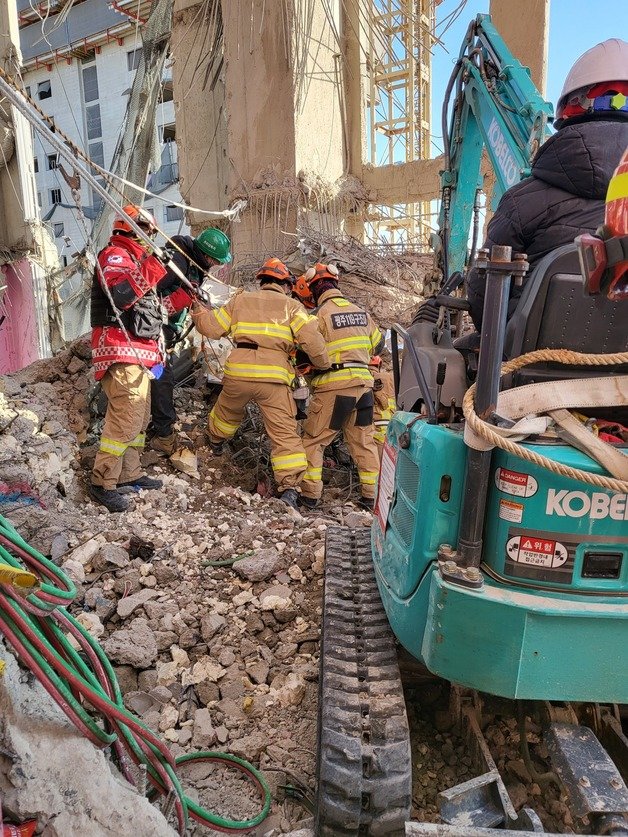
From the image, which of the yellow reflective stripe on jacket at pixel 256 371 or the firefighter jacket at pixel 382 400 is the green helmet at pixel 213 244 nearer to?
the yellow reflective stripe on jacket at pixel 256 371

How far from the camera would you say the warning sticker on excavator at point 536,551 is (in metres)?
1.86

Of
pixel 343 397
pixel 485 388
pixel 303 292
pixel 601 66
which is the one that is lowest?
pixel 343 397

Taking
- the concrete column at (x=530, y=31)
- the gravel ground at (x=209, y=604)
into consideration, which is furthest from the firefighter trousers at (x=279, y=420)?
the concrete column at (x=530, y=31)

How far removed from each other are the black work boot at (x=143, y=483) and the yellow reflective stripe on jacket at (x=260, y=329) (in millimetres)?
1411

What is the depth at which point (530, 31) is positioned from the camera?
21.9 feet

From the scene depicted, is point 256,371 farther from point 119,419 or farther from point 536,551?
point 536,551

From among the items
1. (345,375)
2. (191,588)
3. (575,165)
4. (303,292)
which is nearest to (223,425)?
(345,375)

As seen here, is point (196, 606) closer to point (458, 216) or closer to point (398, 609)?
point (398, 609)

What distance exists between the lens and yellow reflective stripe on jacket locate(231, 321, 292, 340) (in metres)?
5.08

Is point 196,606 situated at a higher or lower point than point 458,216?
lower

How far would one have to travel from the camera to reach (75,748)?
1.69 meters

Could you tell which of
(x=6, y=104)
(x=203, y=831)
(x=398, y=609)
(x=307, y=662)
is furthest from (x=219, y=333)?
(x=6, y=104)

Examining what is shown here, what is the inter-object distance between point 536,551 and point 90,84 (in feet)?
96.0

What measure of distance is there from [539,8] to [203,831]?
8.01 metres
